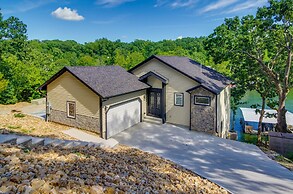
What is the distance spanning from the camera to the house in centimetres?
1234

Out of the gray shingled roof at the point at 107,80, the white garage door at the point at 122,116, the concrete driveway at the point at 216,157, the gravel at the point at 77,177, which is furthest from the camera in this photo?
the white garage door at the point at 122,116

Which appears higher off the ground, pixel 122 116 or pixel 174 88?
pixel 174 88

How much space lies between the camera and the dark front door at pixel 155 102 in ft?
51.3

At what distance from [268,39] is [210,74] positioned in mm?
4479

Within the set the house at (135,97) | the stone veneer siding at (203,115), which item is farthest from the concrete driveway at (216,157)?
the house at (135,97)

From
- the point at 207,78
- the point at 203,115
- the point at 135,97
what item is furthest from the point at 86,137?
the point at 207,78

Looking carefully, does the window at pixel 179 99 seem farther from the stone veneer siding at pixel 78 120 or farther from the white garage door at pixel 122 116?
the stone veneer siding at pixel 78 120

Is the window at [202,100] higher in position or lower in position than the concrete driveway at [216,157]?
higher

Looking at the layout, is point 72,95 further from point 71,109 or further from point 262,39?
point 262,39

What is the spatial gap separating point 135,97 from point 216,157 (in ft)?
22.9

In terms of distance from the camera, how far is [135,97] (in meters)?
14.8

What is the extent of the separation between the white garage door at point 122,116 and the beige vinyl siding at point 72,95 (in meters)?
0.98

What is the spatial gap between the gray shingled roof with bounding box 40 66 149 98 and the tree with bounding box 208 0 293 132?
21.3 feet

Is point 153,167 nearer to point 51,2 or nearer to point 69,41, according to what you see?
point 51,2
